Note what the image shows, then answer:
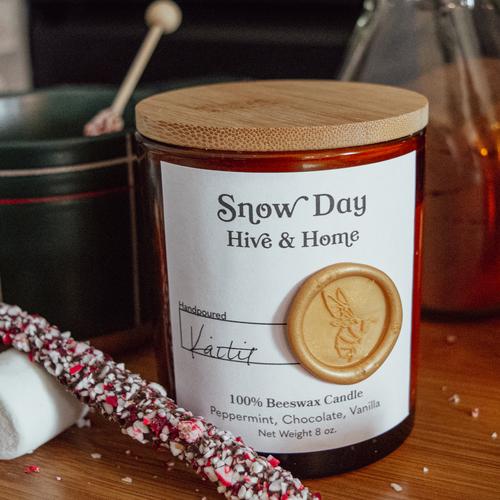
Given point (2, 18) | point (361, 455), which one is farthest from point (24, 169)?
point (2, 18)

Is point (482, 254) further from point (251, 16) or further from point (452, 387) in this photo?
point (251, 16)

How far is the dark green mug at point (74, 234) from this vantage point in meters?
0.42

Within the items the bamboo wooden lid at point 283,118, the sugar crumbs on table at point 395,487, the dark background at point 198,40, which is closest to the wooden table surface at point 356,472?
the sugar crumbs on table at point 395,487

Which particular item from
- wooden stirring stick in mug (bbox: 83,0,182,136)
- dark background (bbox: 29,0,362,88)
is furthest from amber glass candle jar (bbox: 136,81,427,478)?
dark background (bbox: 29,0,362,88)

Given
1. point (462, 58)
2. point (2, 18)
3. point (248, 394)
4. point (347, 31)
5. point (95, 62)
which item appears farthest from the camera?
point (2, 18)

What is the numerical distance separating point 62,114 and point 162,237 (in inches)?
11.3

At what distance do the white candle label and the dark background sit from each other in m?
0.36

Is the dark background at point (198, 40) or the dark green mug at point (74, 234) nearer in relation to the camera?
the dark green mug at point (74, 234)

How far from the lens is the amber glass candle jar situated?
12.3 inches

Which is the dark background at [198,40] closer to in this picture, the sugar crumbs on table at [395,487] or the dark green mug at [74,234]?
the dark green mug at [74,234]

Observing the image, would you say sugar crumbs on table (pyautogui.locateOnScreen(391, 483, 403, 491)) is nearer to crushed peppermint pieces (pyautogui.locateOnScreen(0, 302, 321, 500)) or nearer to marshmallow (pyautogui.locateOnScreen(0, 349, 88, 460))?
crushed peppermint pieces (pyautogui.locateOnScreen(0, 302, 321, 500))

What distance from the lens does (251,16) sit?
0.76 meters

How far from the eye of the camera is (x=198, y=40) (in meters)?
0.78

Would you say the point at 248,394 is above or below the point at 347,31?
below
